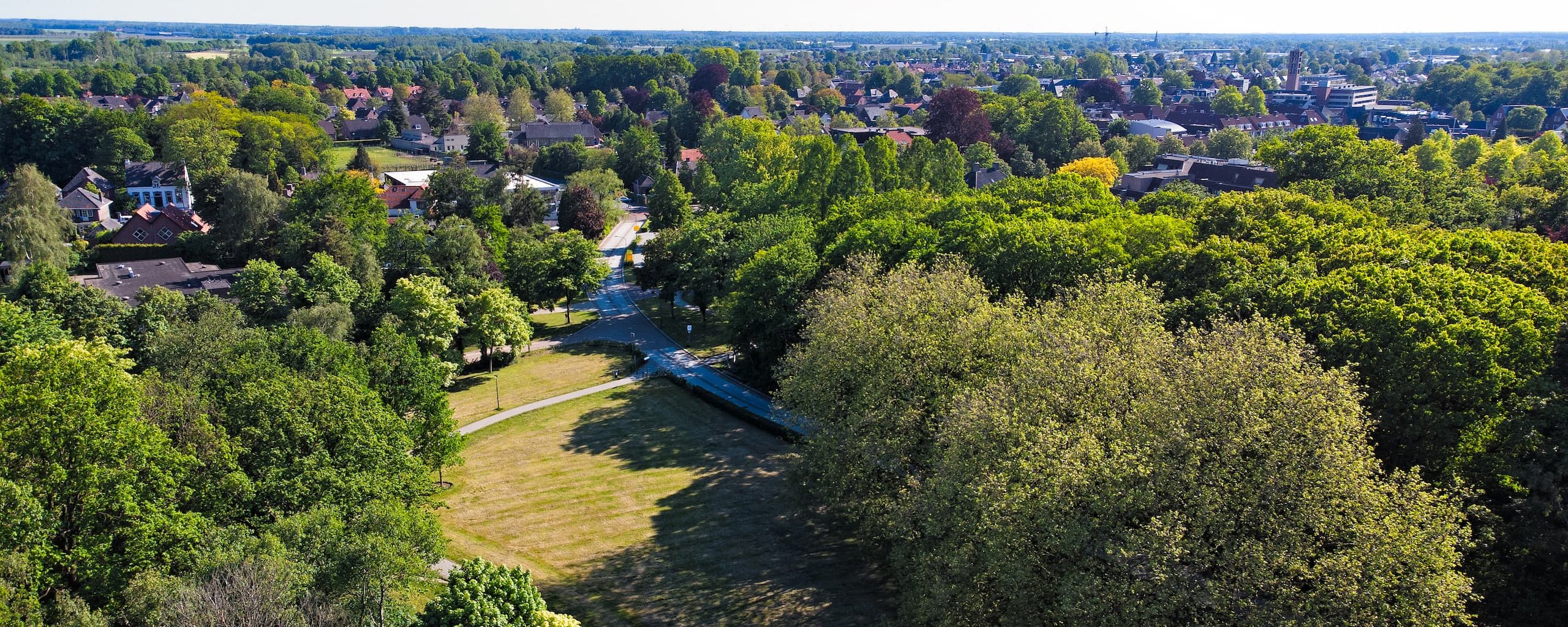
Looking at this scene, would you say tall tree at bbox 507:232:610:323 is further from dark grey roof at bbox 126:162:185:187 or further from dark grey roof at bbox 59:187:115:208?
dark grey roof at bbox 126:162:185:187

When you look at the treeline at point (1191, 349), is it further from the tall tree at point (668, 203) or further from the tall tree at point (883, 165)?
the tall tree at point (668, 203)

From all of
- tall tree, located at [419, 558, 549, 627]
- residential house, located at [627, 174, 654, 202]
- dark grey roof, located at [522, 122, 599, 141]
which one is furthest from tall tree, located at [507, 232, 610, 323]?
dark grey roof, located at [522, 122, 599, 141]

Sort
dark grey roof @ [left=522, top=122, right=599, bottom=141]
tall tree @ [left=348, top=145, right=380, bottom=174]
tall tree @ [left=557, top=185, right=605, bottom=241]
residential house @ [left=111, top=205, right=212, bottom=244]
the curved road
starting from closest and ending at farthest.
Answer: the curved road, residential house @ [left=111, top=205, right=212, bottom=244], tall tree @ [left=557, top=185, right=605, bottom=241], tall tree @ [left=348, top=145, right=380, bottom=174], dark grey roof @ [left=522, top=122, right=599, bottom=141]

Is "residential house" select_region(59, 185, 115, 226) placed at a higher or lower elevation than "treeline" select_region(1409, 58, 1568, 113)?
lower

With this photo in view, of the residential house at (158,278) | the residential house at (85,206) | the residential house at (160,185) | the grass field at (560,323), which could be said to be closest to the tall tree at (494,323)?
the grass field at (560,323)

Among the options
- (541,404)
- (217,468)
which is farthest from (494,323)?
(217,468)

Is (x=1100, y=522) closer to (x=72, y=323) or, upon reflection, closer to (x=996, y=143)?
(x=72, y=323)
